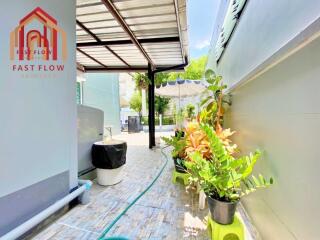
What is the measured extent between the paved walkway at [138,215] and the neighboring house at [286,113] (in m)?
0.73

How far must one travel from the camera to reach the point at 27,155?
1.75 meters

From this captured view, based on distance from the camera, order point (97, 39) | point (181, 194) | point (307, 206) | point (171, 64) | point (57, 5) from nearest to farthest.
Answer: point (307, 206) → point (57, 5) → point (181, 194) → point (97, 39) → point (171, 64)

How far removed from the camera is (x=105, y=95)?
9625 millimetres

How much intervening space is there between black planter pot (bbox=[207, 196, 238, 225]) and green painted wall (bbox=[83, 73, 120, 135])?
23.8 feet

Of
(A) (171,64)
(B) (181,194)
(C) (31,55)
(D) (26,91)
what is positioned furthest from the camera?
(A) (171,64)

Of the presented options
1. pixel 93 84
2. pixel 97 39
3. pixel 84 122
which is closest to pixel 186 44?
pixel 97 39

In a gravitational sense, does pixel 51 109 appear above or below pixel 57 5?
below

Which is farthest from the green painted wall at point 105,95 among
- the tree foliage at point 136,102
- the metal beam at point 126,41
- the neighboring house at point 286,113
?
the neighboring house at point 286,113

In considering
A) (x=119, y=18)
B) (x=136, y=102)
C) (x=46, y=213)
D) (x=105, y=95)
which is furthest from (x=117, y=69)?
(x=136, y=102)

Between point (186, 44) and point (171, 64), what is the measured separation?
6.67 feet

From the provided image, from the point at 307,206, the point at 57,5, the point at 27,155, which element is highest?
the point at 57,5

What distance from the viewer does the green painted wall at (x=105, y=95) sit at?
829 centimetres

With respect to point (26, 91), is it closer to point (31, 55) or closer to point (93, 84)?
point (31, 55)

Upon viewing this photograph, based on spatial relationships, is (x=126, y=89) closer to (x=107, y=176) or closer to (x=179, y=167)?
(x=107, y=176)
